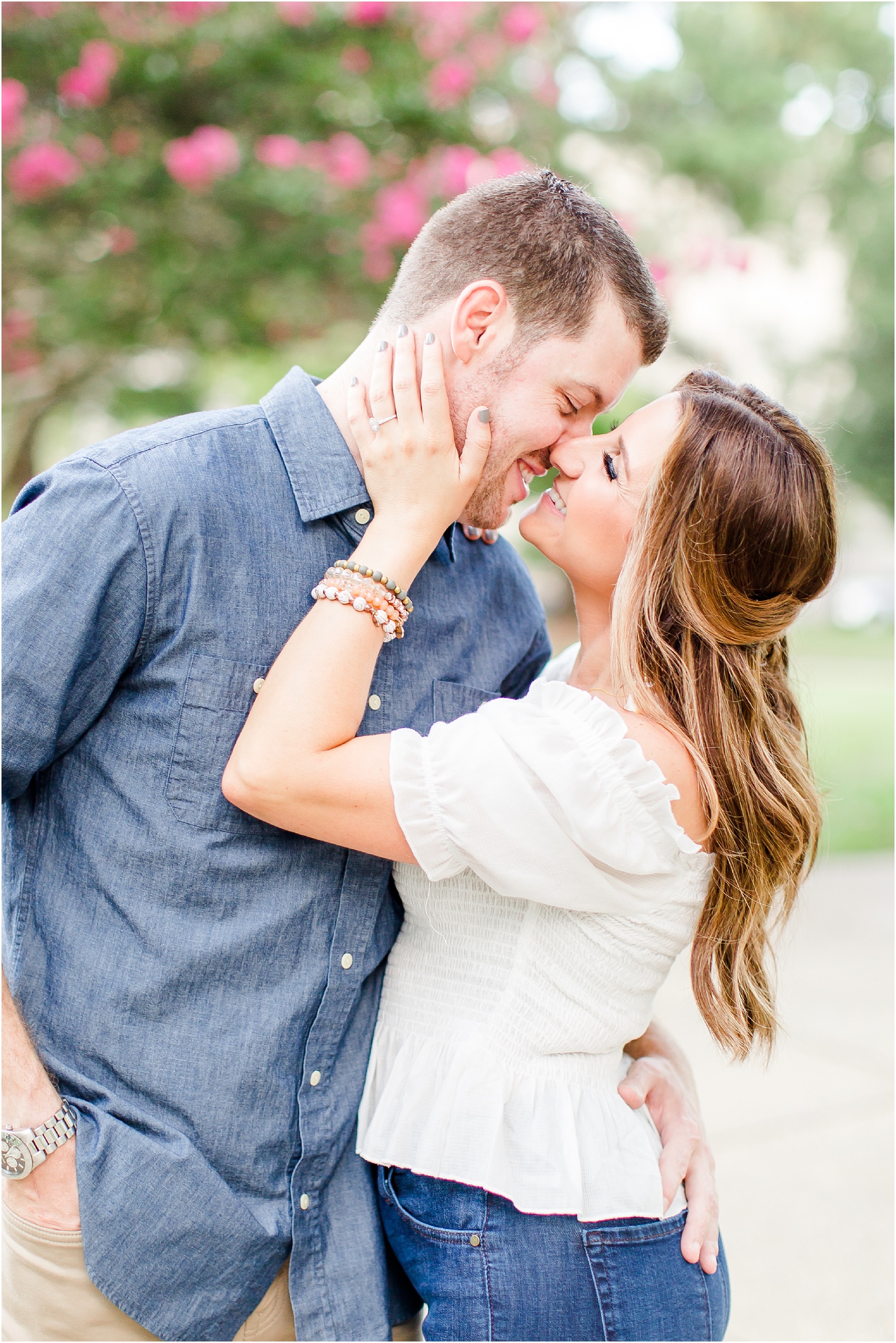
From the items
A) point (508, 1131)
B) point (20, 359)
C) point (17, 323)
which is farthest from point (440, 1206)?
point (20, 359)

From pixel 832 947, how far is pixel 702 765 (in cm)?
426

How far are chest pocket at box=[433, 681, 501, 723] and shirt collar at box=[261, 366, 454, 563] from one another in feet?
1.03

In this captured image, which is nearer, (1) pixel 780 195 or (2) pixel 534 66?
(2) pixel 534 66

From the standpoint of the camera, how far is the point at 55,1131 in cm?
169

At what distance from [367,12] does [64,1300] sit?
5150mm

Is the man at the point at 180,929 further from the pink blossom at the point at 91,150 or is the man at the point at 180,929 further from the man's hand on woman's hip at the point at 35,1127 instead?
the pink blossom at the point at 91,150

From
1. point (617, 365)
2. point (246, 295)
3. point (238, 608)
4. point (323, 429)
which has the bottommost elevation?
point (238, 608)

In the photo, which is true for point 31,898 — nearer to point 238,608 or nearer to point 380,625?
point 238,608

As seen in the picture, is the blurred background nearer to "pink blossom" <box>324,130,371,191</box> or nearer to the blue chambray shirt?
"pink blossom" <box>324,130,371,191</box>

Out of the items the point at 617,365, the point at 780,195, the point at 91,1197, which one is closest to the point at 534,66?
the point at 617,365

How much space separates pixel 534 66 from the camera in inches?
225

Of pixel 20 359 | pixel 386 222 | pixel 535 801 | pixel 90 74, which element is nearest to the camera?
pixel 535 801

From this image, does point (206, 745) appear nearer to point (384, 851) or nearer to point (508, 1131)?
point (384, 851)

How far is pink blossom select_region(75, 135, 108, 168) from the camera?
16.9ft
